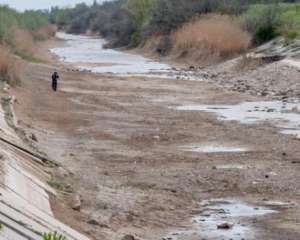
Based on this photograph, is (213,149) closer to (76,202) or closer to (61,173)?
(61,173)

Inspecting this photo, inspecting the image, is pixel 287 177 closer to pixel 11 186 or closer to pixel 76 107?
pixel 11 186

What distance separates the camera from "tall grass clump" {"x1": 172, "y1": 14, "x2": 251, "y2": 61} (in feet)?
179

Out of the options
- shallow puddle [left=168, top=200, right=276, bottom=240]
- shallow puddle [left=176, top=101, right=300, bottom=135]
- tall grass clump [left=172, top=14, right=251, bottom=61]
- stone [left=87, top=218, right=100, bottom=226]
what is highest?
stone [left=87, top=218, right=100, bottom=226]

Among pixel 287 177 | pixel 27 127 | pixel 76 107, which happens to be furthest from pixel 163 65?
pixel 287 177

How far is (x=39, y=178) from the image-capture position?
537 inches

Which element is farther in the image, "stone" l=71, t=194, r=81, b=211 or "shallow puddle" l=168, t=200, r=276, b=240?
"stone" l=71, t=194, r=81, b=211

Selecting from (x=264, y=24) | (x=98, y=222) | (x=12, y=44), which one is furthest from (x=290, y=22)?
(x=98, y=222)

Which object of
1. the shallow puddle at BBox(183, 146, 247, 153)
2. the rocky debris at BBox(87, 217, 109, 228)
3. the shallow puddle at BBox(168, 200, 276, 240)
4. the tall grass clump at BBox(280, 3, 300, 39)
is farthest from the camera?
the tall grass clump at BBox(280, 3, 300, 39)

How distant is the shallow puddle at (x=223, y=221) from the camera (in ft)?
36.8

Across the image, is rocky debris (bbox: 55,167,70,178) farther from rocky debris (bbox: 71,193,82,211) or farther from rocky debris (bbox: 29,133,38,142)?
rocky debris (bbox: 29,133,38,142)

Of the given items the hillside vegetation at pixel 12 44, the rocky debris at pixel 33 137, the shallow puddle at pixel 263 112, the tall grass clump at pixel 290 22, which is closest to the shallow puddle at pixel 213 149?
the shallow puddle at pixel 263 112

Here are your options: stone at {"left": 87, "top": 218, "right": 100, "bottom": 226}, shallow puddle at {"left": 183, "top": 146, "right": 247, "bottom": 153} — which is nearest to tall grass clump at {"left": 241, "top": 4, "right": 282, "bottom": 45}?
shallow puddle at {"left": 183, "top": 146, "right": 247, "bottom": 153}

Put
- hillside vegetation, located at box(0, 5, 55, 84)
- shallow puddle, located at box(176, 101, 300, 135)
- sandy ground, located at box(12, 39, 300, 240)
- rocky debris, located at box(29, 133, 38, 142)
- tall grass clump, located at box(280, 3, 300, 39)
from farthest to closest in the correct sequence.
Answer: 1. tall grass clump, located at box(280, 3, 300, 39)
2. hillside vegetation, located at box(0, 5, 55, 84)
3. shallow puddle, located at box(176, 101, 300, 135)
4. rocky debris, located at box(29, 133, 38, 142)
5. sandy ground, located at box(12, 39, 300, 240)

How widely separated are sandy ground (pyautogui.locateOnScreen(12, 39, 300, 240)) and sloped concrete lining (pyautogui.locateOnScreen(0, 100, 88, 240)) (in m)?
0.35
